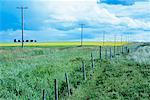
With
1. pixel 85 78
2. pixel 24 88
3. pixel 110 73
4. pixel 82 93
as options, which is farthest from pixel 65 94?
pixel 110 73

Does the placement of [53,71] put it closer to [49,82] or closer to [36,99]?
[49,82]

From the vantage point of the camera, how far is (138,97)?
61.6 ft

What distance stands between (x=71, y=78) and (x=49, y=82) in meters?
3.65

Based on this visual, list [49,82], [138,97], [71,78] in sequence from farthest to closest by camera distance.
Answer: [71,78] < [49,82] < [138,97]

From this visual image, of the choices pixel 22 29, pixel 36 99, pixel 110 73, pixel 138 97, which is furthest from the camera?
pixel 22 29

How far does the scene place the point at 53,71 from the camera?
1003 inches

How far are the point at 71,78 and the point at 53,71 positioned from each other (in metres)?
1.84

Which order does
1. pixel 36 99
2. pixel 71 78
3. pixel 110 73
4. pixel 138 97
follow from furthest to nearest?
pixel 110 73, pixel 71 78, pixel 138 97, pixel 36 99

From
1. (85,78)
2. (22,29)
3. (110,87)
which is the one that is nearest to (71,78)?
(85,78)

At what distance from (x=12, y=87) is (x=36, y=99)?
159 cm

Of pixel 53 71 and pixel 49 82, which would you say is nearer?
pixel 49 82

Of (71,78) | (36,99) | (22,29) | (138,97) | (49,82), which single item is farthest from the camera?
(22,29)

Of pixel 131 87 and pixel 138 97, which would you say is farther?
pixel 131 87

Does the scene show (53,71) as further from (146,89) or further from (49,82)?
(146,89)
